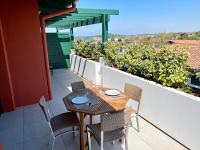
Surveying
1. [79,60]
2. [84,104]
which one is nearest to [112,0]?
[79,60]

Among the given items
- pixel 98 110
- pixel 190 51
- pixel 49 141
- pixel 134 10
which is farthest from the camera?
pixel 134 10

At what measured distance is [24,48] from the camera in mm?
4004

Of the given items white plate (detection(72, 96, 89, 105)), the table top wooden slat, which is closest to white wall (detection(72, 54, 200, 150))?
the table top wooden slat

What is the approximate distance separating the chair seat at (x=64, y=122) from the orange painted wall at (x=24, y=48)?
1.93 metres

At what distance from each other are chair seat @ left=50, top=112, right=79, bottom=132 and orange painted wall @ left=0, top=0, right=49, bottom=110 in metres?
1.93

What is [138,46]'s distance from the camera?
403cm

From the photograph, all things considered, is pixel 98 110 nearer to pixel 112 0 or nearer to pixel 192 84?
pixel 192 84

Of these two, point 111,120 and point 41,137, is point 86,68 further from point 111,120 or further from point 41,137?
point 111,120

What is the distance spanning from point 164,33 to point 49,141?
3125 millimetres

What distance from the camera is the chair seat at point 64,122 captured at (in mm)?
2359

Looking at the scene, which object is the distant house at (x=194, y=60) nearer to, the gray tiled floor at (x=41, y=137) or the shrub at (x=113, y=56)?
the gray tiled floor at (x=41, y=137)

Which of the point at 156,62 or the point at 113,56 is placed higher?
the point at 156,62

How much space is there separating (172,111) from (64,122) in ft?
5.41

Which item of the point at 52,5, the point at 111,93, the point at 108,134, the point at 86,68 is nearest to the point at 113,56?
the point at 86,68
